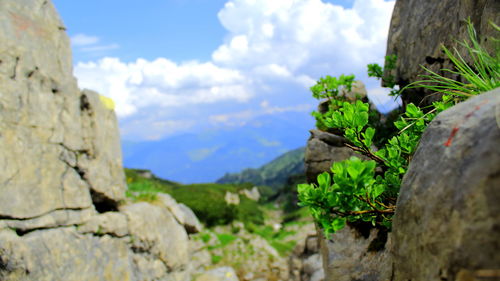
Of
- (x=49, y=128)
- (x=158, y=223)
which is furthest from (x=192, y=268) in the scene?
(x=49, y=128)

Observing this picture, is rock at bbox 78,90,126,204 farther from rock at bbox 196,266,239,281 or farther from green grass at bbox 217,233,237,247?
green grass at bbox 217,233,237,247

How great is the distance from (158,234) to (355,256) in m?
9.24

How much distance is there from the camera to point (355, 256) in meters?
6.31

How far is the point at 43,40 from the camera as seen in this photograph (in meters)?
10.6

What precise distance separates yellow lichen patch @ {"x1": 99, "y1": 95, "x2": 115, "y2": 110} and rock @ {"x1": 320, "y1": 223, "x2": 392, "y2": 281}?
1139 cm

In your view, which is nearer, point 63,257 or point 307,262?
point 63,257

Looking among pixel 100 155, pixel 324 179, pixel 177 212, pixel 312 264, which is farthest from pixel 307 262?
pixel 324 179

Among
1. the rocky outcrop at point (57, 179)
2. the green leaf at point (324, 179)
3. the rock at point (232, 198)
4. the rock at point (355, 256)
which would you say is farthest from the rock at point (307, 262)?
the rock at point (232, 198)

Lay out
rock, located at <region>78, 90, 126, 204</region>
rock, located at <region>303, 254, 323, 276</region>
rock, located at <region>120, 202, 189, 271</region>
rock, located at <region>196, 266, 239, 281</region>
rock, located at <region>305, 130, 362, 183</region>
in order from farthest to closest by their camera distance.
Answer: rock, located at <region>303, 254, 323, 276</region> → rock, located at <region>196, 266, 239, 281</region> → rock, located at <region>120, 202, 189, 271</region> → rock, located at <region>78, 90, 126, 204</region> → rock, located at <region>305, 130, 362, 183</region>

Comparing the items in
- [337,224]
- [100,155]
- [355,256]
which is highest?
[100,155]

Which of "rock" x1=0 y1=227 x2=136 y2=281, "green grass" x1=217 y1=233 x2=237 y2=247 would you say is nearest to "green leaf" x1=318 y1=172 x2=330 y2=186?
"rock" x1=0 y1=227 x2=136 y2=281

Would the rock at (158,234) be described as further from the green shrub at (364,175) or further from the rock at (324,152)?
the green shrub at (364,175)

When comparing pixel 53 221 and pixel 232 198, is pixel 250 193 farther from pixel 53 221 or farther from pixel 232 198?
pixel 53 221

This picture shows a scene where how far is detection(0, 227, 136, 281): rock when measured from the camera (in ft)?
26.0
